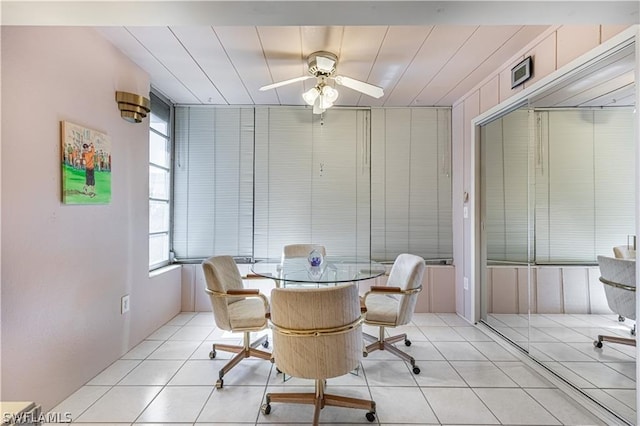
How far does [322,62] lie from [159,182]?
7.85 ft

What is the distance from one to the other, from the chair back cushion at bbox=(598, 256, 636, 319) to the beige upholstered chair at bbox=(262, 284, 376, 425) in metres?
1.57

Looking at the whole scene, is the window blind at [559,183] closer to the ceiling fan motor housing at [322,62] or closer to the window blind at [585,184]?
the window blind at [585,184]

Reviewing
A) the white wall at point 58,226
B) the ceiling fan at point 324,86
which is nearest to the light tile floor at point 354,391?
the white wall at point 58,226

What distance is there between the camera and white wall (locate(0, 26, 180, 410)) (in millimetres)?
1603

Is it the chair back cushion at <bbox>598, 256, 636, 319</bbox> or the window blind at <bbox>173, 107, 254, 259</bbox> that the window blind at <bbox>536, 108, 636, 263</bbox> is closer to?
the chair back cushion at <bbox>598, 256, 636, 319</bbox>

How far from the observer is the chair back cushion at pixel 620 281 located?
1675 millimetres

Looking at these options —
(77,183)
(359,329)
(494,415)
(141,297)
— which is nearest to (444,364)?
(494,415)

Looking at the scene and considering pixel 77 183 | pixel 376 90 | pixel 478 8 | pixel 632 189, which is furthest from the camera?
pixel 376 90

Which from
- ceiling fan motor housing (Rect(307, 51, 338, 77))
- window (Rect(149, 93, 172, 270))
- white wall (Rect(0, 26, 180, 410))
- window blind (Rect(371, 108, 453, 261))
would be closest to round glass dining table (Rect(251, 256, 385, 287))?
window blind (Rect(371, 108, 453, 261))

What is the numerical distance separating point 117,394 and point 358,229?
2.80m

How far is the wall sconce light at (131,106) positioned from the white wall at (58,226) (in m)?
0.06

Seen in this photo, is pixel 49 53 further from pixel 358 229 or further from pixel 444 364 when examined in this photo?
pixel 444 364

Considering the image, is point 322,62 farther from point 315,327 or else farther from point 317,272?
point 315,327

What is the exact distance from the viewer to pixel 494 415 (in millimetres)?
1850
